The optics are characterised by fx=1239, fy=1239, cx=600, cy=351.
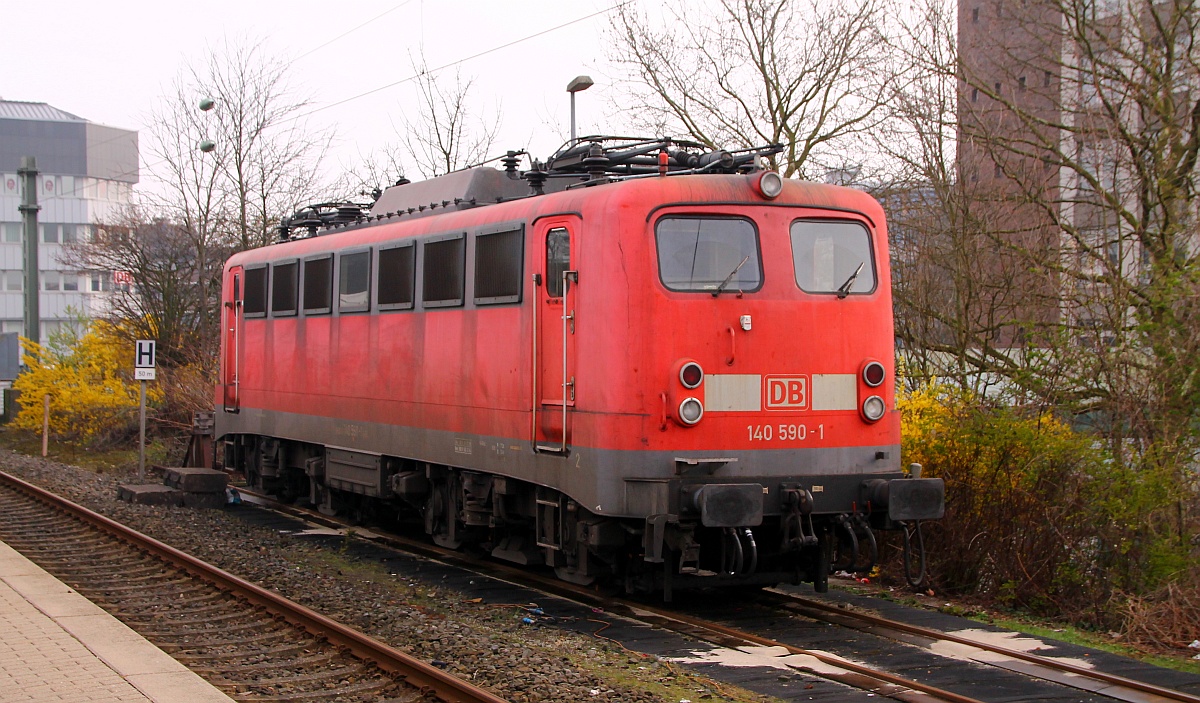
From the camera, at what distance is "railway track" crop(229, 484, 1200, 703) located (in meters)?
7.44

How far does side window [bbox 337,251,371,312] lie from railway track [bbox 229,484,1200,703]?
14.1ft

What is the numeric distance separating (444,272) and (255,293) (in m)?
5.92

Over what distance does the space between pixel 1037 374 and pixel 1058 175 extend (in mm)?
5140

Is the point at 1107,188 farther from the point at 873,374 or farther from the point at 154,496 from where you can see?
the point at 154,496

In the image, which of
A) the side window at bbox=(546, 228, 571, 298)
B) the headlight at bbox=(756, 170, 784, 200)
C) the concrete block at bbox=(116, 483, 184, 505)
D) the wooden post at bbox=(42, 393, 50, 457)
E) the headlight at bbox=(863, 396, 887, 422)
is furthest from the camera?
the wooden post at bbox=(42, 393, 50, 457)

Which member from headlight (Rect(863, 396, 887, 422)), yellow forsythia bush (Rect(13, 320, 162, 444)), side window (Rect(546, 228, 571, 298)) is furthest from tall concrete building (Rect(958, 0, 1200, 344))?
yellow forsythia bush (Rect(13, 320, 162, 444))

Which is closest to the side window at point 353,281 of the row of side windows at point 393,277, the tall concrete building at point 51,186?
the row of side windows at point 393,277

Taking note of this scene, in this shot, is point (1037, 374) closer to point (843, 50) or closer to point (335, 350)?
point (335, 350)

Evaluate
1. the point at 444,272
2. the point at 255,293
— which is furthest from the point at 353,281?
the point at 255,293

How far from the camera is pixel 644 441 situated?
358 inches

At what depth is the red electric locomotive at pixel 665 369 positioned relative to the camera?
9.20 m

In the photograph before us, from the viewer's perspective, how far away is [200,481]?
1747 cm

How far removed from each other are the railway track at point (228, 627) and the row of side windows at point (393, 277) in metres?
3.19

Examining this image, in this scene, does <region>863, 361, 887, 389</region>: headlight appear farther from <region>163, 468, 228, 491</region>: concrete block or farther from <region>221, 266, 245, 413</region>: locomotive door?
<region>163, 468, 228, 491</region>: concrete block
